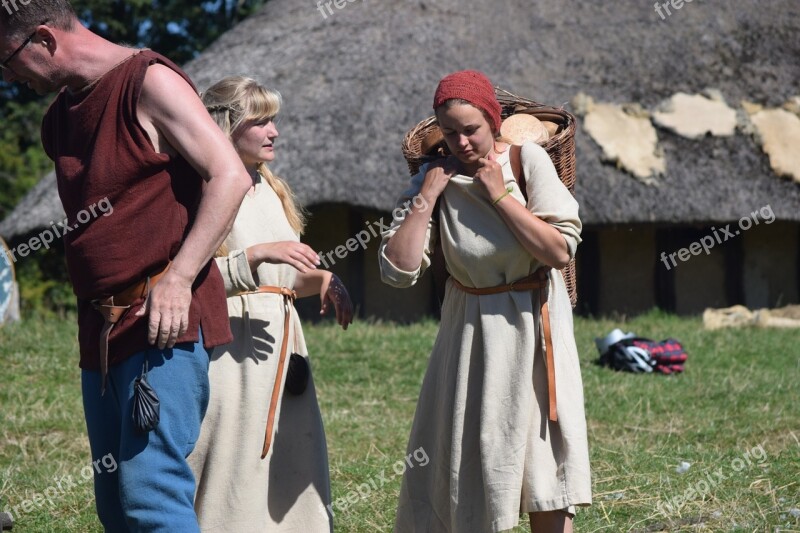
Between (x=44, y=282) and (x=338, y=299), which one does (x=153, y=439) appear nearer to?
(x=338, y=299)

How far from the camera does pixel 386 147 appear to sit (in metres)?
8.35

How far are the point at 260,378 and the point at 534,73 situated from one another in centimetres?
660

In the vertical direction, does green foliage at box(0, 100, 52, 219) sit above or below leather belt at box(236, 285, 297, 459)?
below

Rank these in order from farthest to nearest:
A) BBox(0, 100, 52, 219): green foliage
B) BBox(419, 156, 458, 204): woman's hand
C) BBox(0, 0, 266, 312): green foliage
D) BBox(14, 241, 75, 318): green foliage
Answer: BBox(0, 100, 52, 219): green foliage
BBox(0, 0, 266, 312): green foliage
BBox(14, 241, 75, 318): green foliage
BBox(419, 156, 458, 204): woman's hand

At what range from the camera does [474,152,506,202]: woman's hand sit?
2.72m

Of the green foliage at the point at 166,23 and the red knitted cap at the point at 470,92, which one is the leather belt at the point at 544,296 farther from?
the green foliage at the point at 166,23

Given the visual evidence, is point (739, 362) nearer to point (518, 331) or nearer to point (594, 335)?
point (594, 335)

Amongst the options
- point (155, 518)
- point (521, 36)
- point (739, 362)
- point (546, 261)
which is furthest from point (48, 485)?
point (521, 36)

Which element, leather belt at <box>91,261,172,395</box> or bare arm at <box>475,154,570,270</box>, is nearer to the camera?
leather belt at <box>91,261,172,395</box>

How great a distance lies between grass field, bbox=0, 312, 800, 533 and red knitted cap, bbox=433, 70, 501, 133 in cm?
163

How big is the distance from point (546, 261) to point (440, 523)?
76cm

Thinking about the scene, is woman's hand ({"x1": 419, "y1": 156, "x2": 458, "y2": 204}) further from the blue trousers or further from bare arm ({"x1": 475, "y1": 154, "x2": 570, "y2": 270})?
the blue trousers

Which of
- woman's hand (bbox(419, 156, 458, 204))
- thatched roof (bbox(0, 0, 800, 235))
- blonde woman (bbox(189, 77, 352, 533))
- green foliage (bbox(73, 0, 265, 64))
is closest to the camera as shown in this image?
woman's hand (bbox(419, 156, 458, 204))

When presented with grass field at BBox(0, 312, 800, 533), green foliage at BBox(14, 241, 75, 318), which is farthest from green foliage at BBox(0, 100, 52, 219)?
grass field at BBox(0, 312, 800, 533)
